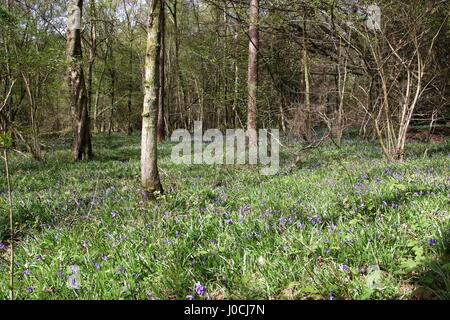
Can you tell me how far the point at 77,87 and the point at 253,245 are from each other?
36.3 feet

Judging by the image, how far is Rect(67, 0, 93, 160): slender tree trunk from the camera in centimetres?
1216

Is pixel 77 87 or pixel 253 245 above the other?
pixel 77 87

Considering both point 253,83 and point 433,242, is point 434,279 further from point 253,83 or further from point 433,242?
point 253,83

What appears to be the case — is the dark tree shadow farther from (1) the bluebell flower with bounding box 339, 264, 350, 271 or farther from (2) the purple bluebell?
(1) the bluebell flower with bounding box 339, 264, 350, 271

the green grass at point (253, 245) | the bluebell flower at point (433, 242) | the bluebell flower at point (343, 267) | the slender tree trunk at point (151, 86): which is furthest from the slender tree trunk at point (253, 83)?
the bluebell flower at point (343, 267)

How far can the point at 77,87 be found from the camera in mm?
12523

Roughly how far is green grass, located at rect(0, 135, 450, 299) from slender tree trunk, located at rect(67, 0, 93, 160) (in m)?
7.06

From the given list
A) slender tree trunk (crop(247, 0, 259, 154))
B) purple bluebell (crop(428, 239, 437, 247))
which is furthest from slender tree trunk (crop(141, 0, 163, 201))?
slender tree trunk (crop(247, 0, 259, 154))

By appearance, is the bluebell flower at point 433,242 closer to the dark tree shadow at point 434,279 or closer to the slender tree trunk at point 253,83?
the dark tree shadow at point 434,279

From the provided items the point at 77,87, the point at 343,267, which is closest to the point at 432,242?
the point at 343,267

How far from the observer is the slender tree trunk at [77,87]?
39.9 feet

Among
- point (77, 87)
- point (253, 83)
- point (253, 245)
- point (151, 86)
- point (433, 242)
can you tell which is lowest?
point (253, 245)

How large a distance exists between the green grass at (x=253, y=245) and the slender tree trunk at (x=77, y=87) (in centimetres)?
706
